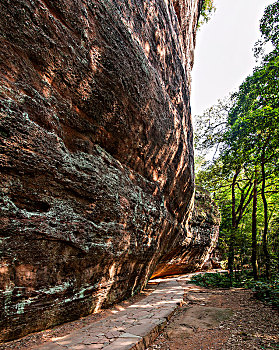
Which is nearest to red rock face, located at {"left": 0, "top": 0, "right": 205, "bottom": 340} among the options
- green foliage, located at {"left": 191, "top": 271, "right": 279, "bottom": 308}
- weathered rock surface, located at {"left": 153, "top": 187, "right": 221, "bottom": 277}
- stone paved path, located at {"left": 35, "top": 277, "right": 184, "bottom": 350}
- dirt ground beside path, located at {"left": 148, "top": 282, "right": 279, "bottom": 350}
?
stone paved path, located at {"left": 35, "top": 277, "right": 184, "bottom": 350}

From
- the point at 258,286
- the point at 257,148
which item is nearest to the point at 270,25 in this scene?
the point at 257,148

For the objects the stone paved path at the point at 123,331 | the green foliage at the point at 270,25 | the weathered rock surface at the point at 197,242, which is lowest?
the stone paved path at the point at 123,331

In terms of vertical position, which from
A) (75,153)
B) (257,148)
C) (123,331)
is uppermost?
(257,148)

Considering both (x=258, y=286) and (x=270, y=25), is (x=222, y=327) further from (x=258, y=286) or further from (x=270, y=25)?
(x=270, y=25)

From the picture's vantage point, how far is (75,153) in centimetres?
Result: 376

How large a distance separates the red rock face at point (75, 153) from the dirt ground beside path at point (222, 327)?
159cm

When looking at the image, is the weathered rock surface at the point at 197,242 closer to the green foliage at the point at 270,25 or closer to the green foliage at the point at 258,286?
the green foliage at the point at 258,286

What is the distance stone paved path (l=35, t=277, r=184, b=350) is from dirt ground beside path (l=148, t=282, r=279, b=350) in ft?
0.67

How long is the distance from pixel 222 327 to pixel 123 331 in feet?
6.55

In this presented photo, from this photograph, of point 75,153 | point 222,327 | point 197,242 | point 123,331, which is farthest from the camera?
point 197,242

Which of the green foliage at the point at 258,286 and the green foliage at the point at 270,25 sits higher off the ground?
the green foliage at the point at 270,25

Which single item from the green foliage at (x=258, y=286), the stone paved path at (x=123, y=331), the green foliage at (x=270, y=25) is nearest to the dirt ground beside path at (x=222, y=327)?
the stone paved path at (x=123, y=331)

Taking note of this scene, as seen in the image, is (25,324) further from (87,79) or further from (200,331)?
(87,79)

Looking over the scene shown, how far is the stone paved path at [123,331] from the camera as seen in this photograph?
284 centimetres
